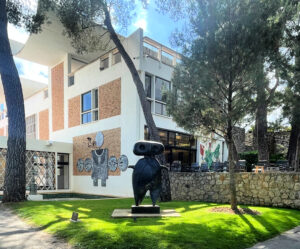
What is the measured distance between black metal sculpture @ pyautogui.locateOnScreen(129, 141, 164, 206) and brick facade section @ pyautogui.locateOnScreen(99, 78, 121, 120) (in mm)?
8644

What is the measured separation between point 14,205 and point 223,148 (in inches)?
635

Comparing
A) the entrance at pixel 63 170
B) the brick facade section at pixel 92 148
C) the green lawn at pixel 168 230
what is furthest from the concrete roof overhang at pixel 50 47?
the green lawn at pixel 168 230

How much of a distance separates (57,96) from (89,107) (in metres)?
4.88

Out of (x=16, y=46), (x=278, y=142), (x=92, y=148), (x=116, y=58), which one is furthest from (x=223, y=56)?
(x=16, y=46)

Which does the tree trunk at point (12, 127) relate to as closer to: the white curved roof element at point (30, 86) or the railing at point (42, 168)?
the railing at point (42, 168)

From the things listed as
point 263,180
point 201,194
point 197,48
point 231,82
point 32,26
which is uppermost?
point 32,26

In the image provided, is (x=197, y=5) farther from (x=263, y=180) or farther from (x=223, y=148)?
(x=223, y=148)

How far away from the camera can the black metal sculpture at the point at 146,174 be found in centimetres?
639

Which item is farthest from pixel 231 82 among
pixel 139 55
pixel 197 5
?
pixel 139 55

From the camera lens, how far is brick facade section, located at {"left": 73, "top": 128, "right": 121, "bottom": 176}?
1488 cm

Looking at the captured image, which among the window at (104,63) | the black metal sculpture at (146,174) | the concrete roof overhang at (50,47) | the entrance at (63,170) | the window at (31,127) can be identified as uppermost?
the concrete roof overhang at (50,47)

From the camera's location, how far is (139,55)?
14180 mm

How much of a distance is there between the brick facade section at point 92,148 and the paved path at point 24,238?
8.78 metres

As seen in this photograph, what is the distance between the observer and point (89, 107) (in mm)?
17266
